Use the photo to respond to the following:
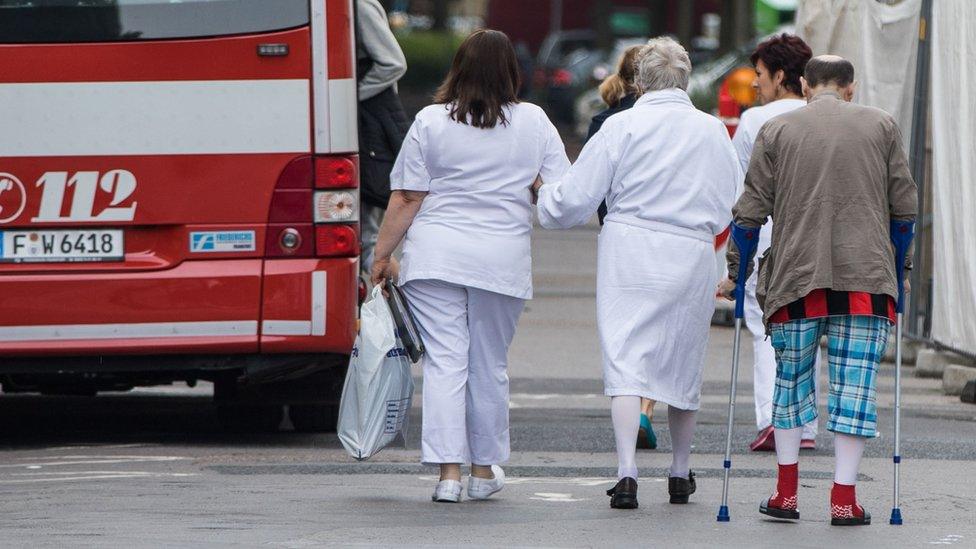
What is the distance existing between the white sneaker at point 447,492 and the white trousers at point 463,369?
94 mm

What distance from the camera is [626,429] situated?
700cm

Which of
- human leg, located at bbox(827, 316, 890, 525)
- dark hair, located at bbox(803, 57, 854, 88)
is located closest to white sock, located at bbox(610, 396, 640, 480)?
human leg, located at bbox(827, 316, 890, 525)

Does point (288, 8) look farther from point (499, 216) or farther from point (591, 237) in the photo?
point (591, 237)

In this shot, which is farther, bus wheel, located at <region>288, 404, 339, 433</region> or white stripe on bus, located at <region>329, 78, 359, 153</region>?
bus wheel, located at <region>288, 404, 339, 433</region>

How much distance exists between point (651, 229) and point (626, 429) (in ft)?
2.34

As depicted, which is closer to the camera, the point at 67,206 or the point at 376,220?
the point at 67,206

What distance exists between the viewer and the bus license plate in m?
8.23

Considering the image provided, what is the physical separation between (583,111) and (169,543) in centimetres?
3083

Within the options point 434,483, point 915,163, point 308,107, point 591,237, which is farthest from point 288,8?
point 591,237

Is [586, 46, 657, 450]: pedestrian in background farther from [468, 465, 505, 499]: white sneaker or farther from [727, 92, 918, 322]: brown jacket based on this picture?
[727, 92, 918, 322]: brown jacket

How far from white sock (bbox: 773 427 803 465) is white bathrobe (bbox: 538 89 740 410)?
42 cm

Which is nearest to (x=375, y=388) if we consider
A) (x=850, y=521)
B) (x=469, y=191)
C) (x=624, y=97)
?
(x=469, y=191)

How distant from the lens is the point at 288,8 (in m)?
8.23

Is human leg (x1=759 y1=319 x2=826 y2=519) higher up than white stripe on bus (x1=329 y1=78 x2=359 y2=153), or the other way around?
white stripe on bus (x1=329 y1=78 x2=359 y2=153)
